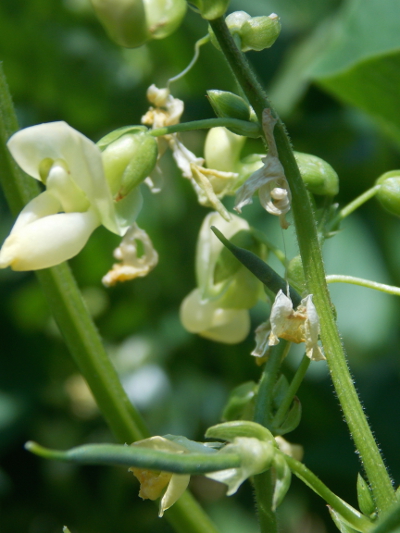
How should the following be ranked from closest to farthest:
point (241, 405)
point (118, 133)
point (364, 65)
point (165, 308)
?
point (118, 133) < point (241, 405) < point (364, 65) < point (165, 308)

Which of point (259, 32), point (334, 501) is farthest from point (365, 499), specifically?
point (259, 32)

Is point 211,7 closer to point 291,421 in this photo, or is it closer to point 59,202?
point 59,202

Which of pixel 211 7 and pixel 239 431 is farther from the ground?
pixel 211 7

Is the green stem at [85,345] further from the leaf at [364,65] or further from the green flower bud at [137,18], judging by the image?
the leaf at [364,65]

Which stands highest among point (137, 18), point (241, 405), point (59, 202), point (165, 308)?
point (137, 18)

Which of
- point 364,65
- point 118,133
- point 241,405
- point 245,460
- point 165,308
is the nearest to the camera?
point 245,460

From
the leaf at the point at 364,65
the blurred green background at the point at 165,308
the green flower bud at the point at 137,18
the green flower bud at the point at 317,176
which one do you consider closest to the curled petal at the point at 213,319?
the green flower bud at the point at 317,176

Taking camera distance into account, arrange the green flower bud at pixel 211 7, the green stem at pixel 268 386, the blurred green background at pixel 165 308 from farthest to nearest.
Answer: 1. the blurred green background at pixel 165 308
2. the green stem at pixel 268 386
3. the green flower bud at pixel 211 7

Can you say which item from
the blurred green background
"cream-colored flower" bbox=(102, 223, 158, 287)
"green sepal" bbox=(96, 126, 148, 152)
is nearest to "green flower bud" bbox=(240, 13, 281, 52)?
"green sepal" bbox=(96, 126, 148, 152)
